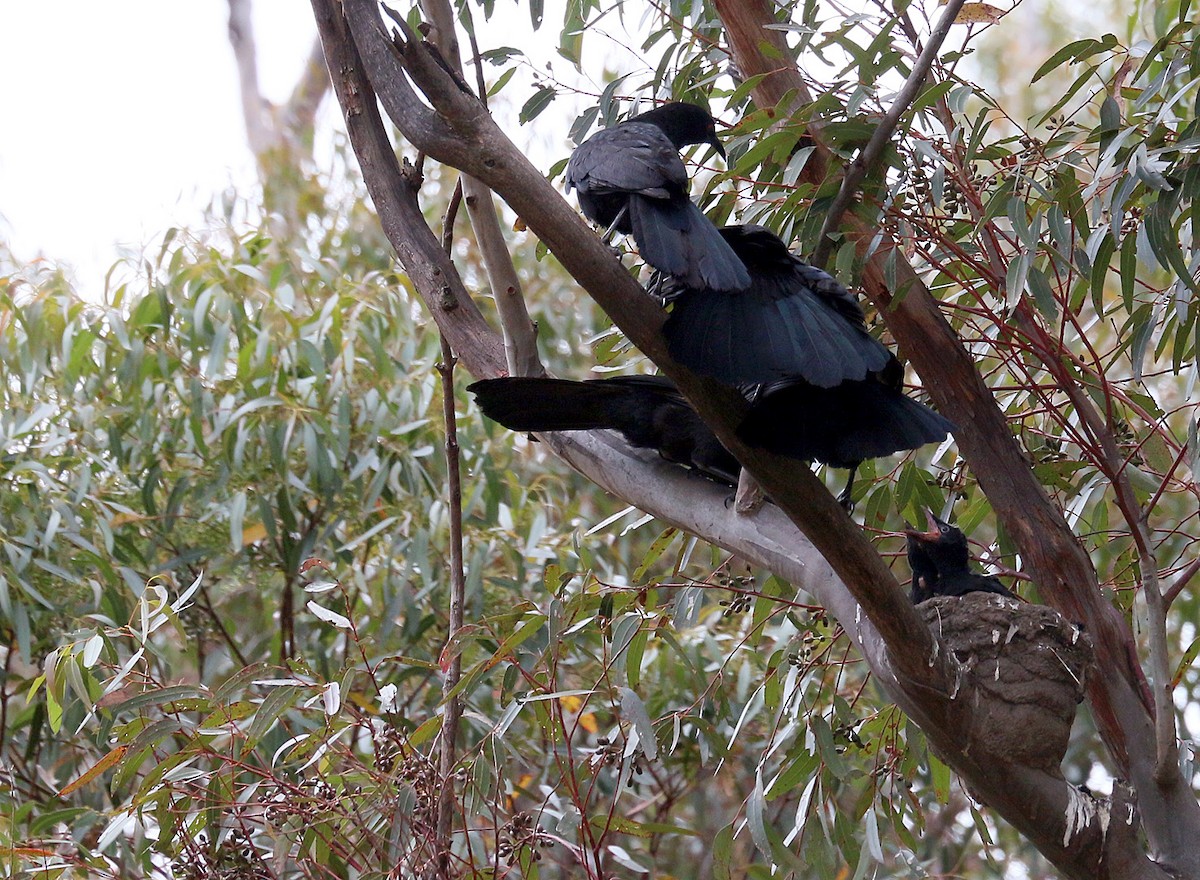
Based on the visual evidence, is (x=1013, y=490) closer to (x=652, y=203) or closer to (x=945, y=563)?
(x=945, y=563)

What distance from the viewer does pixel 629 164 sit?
2.03m

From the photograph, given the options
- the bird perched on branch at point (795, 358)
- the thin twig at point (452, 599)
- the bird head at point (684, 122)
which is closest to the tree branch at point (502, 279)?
the thin twig at point (452, 599)

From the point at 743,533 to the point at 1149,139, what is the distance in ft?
3.23

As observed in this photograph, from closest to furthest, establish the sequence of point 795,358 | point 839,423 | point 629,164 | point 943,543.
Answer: point 795,358 → point 839,423 → point 629,164 → point 943,543

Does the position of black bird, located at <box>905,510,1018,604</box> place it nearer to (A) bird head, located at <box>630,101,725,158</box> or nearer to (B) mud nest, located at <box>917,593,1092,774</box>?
(B) mud nest, located at <box>917,593,1092,774</box>

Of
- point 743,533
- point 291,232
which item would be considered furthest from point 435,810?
point 291,232

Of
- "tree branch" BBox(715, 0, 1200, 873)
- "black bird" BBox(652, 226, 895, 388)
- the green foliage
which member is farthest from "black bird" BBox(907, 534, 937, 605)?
"black bird" BBox(652, 226, 895, 388)

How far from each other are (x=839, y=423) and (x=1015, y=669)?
59 cm

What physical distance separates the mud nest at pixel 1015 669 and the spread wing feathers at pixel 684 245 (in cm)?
70

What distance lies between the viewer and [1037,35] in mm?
7957

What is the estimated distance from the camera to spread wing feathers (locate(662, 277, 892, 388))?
165cm

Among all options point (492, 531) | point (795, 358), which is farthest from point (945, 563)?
point (492, 531)

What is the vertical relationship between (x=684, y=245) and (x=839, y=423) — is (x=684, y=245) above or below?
above

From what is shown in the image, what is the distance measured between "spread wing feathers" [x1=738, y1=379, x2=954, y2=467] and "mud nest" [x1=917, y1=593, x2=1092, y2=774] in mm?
351
